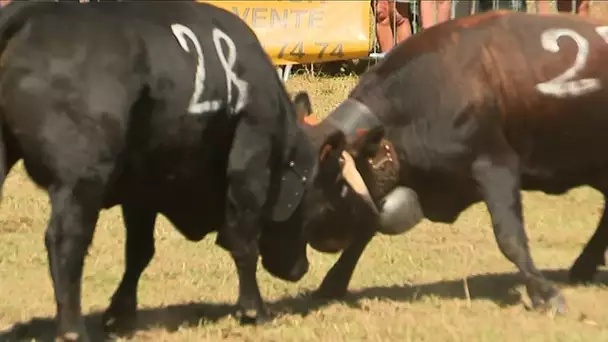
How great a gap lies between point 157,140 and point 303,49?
26.5 feet

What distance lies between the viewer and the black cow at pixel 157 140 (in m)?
4.71

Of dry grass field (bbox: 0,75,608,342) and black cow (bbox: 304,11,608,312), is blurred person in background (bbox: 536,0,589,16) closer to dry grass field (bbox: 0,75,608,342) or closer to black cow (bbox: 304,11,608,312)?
dry grass field (bbox: 0,75,608,342)

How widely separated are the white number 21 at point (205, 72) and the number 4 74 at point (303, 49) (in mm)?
7523

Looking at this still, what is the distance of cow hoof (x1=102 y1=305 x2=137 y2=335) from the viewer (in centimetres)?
571

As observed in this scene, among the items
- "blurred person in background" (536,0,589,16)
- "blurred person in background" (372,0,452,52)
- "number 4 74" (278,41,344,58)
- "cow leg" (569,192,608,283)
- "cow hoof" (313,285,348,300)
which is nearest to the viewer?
"cow hoof" (313,285,348,300)

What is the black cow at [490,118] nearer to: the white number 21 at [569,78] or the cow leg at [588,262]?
the white number 21 at [569,78]

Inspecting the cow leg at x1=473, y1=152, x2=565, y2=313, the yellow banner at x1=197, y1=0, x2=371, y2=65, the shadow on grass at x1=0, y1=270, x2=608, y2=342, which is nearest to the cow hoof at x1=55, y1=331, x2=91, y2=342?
the shadow on grass at x1=0, y1=270, x2=608, y2=342

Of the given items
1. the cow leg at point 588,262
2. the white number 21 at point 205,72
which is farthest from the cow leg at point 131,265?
the cow leg at point 588,262

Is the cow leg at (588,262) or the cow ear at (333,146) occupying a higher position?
the cow ear at (333,146)

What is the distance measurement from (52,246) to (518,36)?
9.83 feet

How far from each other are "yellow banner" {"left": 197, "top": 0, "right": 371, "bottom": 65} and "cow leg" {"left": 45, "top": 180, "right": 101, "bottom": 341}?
8.29 metres

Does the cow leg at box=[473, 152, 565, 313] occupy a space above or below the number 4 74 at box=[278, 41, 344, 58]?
above

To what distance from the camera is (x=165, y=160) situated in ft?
17.0

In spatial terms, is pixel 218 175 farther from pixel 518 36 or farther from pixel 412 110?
pixel 518 36
